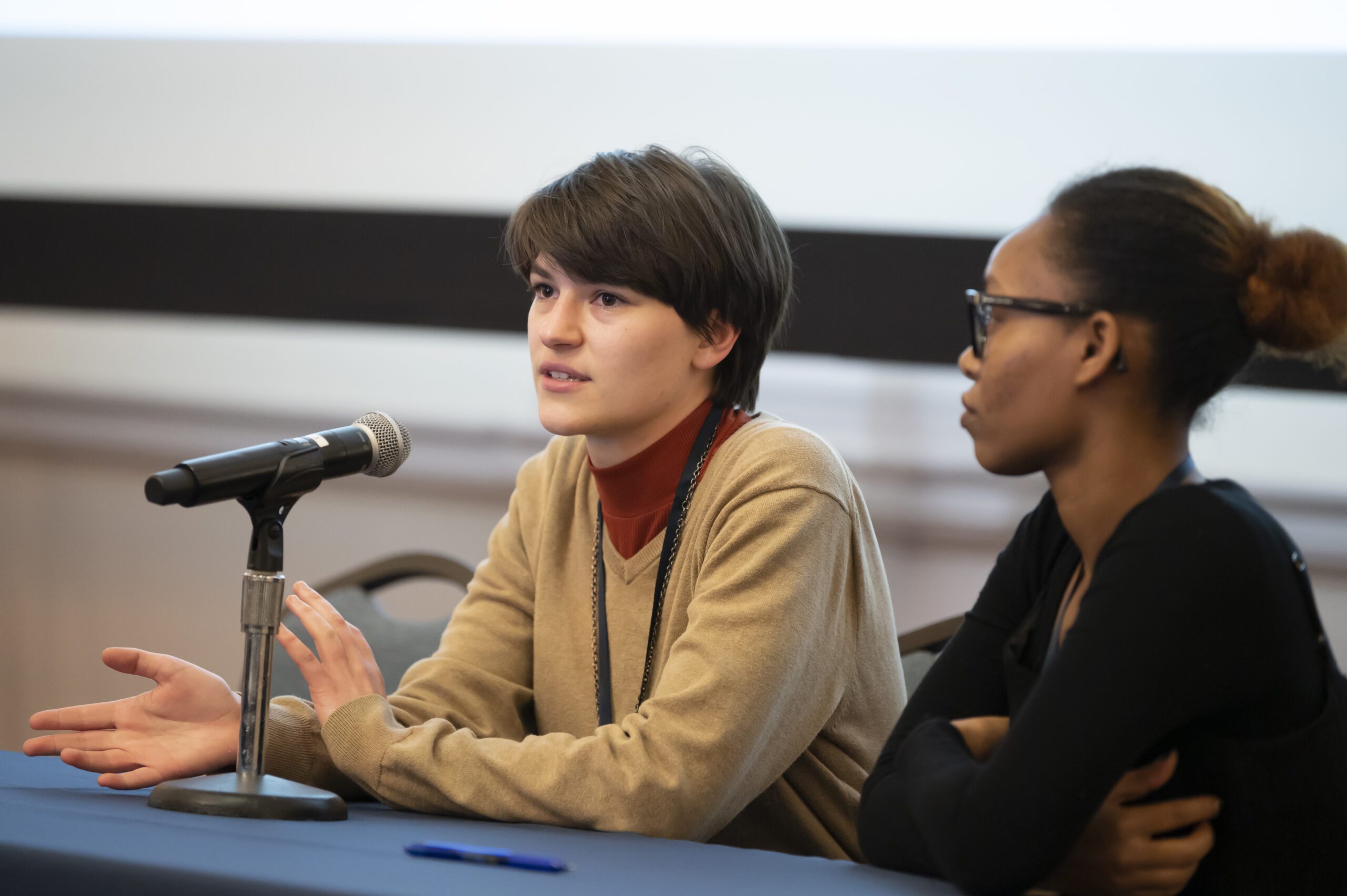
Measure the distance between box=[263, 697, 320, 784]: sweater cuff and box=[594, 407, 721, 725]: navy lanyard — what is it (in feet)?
1.21

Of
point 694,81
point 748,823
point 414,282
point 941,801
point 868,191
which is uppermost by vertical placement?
point 694,81

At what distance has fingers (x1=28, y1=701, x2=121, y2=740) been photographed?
141 cm

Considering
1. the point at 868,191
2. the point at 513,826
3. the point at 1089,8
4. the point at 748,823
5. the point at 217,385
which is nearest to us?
the point at 513,826

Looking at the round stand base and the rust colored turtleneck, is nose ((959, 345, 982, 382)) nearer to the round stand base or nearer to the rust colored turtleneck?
the rust colored turtleneck

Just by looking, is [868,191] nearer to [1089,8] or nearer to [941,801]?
[1089,8]

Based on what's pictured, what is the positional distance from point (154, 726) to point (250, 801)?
31 cm

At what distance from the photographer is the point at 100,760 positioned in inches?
54.1

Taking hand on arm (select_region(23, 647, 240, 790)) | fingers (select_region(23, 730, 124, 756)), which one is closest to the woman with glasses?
hand on arm (select_region(23, 647, 240, 790))

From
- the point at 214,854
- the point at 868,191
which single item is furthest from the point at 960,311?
the point at 214,854

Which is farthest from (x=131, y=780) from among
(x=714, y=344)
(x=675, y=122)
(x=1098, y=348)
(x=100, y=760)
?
(x=675, y=122)

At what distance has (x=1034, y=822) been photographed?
0.96 meters

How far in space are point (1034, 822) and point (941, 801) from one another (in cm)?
9

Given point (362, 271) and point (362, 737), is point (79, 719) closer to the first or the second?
point (362, 737)

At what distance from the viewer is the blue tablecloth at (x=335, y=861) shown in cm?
94
